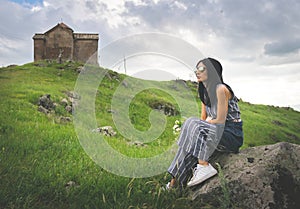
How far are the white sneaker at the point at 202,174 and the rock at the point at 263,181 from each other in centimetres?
11

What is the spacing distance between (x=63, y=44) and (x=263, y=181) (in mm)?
56131

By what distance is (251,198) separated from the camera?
16.5ft

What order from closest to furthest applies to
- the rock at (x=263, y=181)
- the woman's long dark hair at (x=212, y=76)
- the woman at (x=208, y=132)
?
the rock at (x=263, y=181), the woman at (x=208, y=132), the woman's long dark hair at (x=212, y=76)

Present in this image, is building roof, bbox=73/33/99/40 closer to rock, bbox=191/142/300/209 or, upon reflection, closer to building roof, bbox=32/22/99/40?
building roof, bbox=32/22/99/40

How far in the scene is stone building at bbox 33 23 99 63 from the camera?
188 ft

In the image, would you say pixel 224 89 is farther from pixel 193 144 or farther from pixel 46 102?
pixel 46 102

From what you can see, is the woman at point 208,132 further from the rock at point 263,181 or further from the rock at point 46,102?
the rock at point 46,102

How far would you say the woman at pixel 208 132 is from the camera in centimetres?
569

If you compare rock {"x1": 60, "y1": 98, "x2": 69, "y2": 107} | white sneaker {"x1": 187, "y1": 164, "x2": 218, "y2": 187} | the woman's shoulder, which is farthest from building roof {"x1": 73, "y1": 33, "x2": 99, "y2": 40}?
white sneaker {"x1": 187, "y1": 164, "x2": 218, "y2": 187}

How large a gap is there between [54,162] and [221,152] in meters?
3.41

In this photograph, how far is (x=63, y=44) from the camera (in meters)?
57.3

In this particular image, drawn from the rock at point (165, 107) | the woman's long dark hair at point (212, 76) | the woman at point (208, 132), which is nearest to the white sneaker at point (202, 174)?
the woman at point (208, 132)

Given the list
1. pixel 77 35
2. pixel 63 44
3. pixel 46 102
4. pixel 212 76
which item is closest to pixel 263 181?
pixel 212 76

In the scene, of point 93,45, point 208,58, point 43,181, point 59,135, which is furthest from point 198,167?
point 93,45
